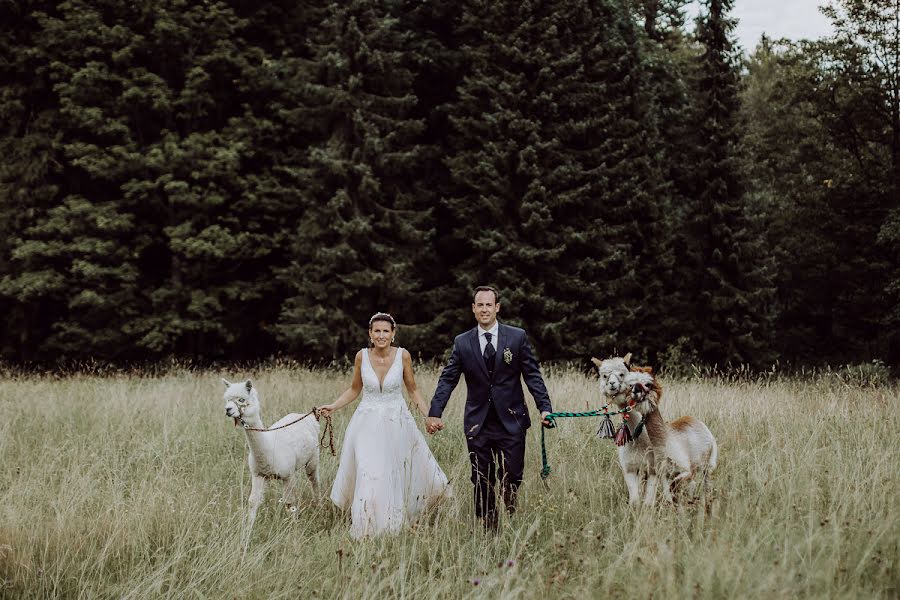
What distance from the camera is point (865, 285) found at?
1035 inches

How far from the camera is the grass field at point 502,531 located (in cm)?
411

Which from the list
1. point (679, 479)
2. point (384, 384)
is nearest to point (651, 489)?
point (679, 479)

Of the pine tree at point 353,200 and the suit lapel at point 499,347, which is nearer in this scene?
the suit lapel at point 499,347

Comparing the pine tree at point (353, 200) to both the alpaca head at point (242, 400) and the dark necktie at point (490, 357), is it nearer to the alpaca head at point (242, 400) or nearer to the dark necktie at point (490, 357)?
the alpaca head at point (242, 400)

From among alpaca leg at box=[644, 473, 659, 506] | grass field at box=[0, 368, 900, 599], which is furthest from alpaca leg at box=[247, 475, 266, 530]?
alpaca leg at box=[644, 473, 659, 506]

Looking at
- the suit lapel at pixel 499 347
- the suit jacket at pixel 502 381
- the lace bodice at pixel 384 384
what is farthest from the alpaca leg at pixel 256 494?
the suit lapel at pixel 499 347

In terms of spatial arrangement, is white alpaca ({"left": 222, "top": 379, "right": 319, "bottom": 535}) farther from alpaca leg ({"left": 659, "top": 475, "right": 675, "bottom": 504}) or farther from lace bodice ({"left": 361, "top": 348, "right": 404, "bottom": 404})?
alpaca leg ({"left": 659, "top": 475, "right": 675, "bottom": 504})

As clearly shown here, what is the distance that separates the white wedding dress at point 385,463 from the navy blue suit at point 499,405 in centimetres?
51

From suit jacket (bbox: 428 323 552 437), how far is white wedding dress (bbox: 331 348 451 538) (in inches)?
21.3

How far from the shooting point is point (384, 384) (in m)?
6.41

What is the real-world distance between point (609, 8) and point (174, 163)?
15237 millimetres

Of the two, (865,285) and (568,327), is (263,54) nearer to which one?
(568,327)

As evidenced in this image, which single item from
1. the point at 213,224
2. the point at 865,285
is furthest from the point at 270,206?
the point at 865,285

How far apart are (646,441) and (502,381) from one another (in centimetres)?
121
